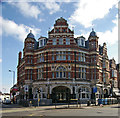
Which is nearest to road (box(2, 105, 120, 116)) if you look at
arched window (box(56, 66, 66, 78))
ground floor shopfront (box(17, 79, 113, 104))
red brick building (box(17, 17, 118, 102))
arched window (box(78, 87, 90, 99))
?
ground floor shopfront (box(17, 79, 113, 104))

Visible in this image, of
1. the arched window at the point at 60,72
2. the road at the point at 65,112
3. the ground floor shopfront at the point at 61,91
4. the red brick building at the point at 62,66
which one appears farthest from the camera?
the arched window at the point at 60,72

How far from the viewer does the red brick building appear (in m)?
41.0

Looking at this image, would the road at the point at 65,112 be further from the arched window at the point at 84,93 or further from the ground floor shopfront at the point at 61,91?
the arched window at the point at 84,93

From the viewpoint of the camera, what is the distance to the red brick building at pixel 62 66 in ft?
135

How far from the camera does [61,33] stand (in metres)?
42.8

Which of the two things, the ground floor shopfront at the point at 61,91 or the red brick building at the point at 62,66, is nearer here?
the ground floor shopfront at the point at 61,91

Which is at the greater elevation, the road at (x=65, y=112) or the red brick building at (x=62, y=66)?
the red brick building at (x=62, y=66)

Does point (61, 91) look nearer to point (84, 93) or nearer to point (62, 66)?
point (84, 93)

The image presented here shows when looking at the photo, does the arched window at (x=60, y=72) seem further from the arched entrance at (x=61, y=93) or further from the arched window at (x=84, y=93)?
the arched window at (x=84, y=93)

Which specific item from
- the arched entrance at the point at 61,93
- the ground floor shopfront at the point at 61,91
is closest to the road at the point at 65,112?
the ground floor shopfront at the point at 61,91

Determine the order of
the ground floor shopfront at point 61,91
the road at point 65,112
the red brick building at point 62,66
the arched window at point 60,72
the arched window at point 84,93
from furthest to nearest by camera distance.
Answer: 1. the arched window at point 84,93
2. the arched window at point 60,72
3. the red brick building at point 62,66
4. the ground floor shopfront at point 61,91
5. the road at point 65,112

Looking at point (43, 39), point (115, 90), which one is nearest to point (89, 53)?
point (43, 39)

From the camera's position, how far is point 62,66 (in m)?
41.5

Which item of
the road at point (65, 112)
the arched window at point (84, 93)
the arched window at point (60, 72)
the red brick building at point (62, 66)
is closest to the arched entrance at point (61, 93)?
the red brick building at point (62, 66)
